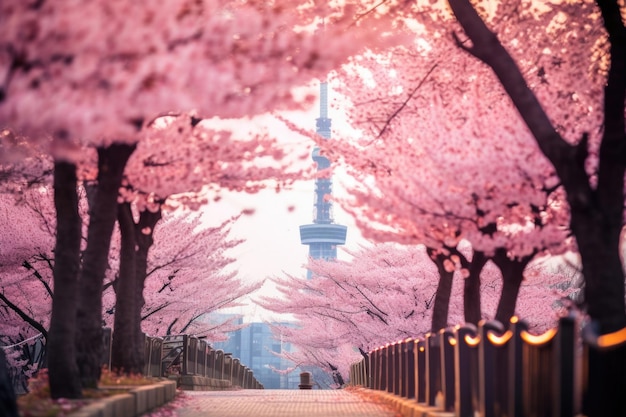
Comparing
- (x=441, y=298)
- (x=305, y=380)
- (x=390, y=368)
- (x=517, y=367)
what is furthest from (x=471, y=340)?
(x=305, y=380)

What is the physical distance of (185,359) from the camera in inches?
1094

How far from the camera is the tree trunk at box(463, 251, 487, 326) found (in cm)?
1836

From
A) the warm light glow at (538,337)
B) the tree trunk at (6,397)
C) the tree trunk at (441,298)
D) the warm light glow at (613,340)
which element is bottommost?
the tree trunk at (6,397)

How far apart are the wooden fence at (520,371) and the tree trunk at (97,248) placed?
4.99m

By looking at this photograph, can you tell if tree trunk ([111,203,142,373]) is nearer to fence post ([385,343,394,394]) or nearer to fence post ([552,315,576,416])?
fence post ([385,343,394,394])

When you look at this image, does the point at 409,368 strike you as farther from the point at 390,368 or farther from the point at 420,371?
the point at 390,368

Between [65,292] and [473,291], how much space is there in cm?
937

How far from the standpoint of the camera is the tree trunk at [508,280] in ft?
55.6

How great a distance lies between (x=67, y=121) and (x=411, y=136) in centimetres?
1389

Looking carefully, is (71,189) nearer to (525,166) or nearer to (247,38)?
(247,38)

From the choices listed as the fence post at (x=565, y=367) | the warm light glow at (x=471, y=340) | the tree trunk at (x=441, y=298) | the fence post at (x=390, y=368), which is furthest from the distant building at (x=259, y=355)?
the fence post at (x=565, y=367)

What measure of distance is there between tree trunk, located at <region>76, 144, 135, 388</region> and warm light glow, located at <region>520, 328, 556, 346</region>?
7.47 m

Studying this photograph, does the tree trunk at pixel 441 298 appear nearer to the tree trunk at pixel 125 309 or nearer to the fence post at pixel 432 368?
the tree trunk at pixel 125 309

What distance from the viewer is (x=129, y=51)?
6.27 metres
